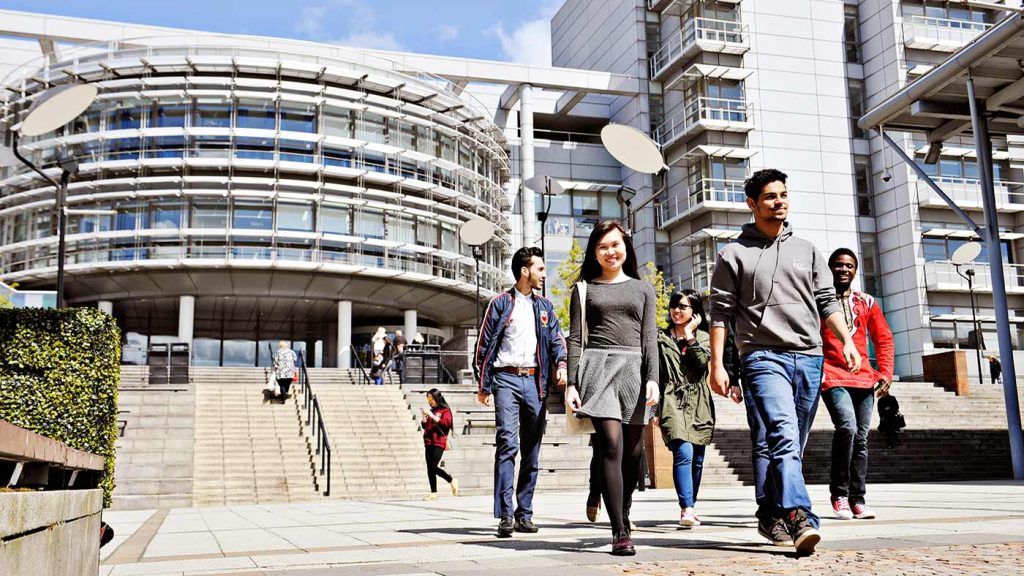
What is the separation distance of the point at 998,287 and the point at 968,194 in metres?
35.7

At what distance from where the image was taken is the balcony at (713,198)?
4684 cm

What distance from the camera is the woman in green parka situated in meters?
7.43

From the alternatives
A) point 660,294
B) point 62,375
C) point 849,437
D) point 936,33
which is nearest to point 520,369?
point 849,437

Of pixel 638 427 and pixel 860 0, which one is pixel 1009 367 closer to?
pixel 638 427

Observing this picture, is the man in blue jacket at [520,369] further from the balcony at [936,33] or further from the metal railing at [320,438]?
the balcony at [936,33]

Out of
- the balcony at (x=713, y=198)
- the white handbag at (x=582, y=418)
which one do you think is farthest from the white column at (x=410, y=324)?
the white handbag at (x=582, y=418)

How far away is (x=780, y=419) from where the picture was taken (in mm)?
5043

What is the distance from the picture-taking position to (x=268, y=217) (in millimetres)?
43562

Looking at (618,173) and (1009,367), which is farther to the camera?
Result: (618,173)

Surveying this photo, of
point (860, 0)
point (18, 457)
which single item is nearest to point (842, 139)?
point (860, 0)

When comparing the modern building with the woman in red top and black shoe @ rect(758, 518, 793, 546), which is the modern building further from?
black shoe @ rect(758, 518, 793, 546)

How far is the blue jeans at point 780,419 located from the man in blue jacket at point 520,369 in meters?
1.61

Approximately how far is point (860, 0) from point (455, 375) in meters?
32.6

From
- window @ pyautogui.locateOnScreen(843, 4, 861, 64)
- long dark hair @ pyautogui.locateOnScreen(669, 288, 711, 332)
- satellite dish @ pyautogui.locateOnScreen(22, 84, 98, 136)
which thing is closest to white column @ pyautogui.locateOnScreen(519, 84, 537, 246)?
window @ pyautogui.locateOnScreen(843, 4, 861, 64)
